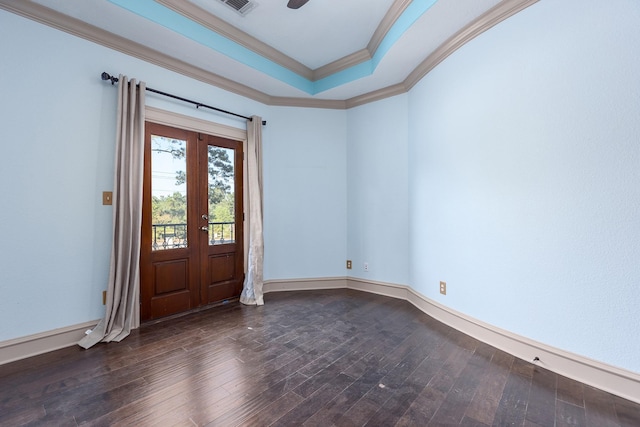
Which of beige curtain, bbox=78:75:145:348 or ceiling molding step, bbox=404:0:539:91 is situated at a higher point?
ceiling molding step, bbox=404:0:539:91

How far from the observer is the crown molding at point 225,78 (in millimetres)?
2250

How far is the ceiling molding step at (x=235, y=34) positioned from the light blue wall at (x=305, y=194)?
2.08ft

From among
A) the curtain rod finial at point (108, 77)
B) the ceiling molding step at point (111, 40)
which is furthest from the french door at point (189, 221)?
the ceiling molding step at point (111, 40)

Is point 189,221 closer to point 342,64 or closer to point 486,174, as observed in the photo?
point 342,64

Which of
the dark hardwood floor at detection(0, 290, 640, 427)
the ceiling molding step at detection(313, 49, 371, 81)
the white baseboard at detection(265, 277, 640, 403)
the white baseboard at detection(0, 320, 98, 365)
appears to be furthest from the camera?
the ceiling molding step at detection(313, 49, 371, 81)

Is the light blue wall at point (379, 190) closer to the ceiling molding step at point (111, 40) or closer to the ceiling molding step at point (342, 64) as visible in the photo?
the ceiling molding step at point (342, 64)

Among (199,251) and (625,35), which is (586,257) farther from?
(199,251)

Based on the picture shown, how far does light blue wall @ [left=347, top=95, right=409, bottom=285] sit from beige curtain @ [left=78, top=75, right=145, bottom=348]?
2.79m

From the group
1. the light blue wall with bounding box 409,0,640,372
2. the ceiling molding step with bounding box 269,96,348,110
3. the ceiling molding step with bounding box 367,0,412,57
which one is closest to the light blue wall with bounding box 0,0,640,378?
the light blue wall with bounding box 409,0,640,372

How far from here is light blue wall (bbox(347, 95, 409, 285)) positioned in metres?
3.77

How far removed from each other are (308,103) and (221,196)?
1.96m

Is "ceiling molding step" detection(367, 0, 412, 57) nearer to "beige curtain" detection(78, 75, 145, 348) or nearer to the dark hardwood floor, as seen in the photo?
"beige curtain" detection(78, 75, 145, 348)

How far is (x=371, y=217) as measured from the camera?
406cm

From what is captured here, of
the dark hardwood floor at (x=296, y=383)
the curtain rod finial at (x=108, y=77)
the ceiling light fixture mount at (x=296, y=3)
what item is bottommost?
the dark hardwood floor at (x=296, y=383)
